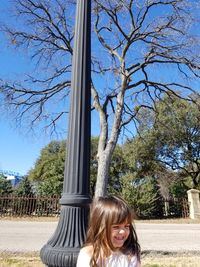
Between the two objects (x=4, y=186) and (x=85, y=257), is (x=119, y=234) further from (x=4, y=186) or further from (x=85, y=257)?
(x=4, y=186)

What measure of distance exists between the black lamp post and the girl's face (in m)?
1.62

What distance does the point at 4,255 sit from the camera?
696 cm

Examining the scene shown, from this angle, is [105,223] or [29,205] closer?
[105,223]

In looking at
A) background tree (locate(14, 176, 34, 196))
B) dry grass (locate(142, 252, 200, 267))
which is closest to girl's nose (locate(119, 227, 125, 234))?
dry grass (locate(142, 252, 200, 267))

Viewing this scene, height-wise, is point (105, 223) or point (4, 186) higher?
point (4, 186)

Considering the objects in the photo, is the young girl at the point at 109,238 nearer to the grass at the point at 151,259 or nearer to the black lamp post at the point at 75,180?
the black lamp post at the point at 75,180

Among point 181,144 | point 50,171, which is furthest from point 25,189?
point 181,144

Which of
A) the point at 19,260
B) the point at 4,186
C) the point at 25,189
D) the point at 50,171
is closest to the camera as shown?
the point at 19,260

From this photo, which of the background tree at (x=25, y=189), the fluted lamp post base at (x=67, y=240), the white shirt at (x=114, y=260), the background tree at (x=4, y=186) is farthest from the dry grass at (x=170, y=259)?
the background tree at (x=4, y=186)

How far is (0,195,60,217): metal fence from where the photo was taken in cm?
2348

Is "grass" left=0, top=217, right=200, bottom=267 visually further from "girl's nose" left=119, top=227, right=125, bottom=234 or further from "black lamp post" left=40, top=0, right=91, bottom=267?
"girl's nose" left=119, top=227, right=125, bottom=234

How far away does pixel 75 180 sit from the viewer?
11.8 feet

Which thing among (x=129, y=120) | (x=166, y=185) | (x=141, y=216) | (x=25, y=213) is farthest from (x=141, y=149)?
(x=129, y=120)

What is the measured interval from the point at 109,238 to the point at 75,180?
71.7 inches
